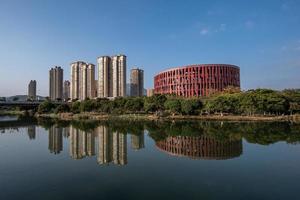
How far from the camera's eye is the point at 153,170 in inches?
661

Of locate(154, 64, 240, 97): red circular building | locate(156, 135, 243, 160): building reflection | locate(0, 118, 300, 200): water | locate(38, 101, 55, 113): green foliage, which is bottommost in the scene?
locate(0, 118, 300, 200): water

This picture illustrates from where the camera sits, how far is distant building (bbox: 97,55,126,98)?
109 m

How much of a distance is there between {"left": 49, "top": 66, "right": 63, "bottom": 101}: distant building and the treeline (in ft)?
216

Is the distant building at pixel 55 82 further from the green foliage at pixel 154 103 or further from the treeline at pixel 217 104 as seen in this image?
the green foliage at pixel 154 103

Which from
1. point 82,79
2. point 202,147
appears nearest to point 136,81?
point 82,79

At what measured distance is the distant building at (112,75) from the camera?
4291 inches

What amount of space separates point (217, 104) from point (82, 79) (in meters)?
78.8

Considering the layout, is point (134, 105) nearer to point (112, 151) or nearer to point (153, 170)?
point (112, 151)

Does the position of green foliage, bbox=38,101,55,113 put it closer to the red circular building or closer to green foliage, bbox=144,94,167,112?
green foliage, bbox=144,94,167,112

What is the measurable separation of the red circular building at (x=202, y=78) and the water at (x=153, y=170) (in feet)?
223

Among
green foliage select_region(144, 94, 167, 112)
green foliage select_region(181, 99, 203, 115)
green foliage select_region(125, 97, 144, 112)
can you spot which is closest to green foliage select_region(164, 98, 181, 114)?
green foliage select_region(181, 99, 203, 115)

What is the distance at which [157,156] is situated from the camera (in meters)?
21.6

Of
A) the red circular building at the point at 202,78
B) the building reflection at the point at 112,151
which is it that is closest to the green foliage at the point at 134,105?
the red circular building at the point at 202,78

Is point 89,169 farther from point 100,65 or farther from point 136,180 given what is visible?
point 100,65
